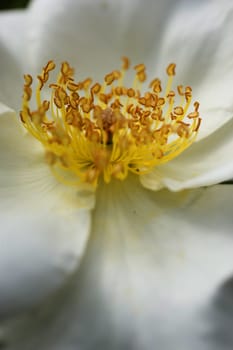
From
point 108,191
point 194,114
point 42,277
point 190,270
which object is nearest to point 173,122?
point 194,114

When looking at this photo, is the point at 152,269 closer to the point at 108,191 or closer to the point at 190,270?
the point at 190,270

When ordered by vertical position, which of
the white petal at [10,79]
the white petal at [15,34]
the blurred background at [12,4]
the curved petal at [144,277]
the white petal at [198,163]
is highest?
the blurred background at [12,4]

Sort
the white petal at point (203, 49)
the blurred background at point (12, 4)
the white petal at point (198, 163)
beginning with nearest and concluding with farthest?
1. the white petal at point (198, 163)
2. the white petal at point (203, 49)
3. the blurred background at point (12, 4)

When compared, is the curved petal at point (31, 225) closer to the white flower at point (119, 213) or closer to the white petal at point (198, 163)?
the white flower at point (119, 213)

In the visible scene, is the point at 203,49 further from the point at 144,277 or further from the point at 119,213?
the point at 144,277

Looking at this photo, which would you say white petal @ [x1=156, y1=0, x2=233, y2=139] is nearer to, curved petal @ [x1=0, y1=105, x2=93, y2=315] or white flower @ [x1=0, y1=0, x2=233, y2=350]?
white flower @ [x1=0, y1=0, x2=233, y2=350]

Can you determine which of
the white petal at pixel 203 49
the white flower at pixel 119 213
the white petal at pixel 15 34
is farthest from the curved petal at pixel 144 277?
the white petal at pixel 15 34
